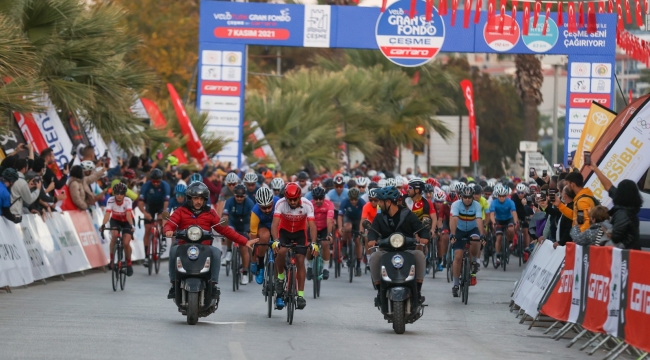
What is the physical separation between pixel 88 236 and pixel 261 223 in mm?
6409

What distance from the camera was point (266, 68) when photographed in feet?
267

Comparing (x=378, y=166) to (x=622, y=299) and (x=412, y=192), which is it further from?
(x=622, y=299)

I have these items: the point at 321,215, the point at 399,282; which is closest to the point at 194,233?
the point at 399,282

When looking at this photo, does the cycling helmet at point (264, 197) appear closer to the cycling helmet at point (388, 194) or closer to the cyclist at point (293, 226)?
the cyclist at point (293, 226)

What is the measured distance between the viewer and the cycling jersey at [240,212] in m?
21.1

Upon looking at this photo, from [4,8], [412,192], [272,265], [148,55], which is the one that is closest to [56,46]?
[4,8]

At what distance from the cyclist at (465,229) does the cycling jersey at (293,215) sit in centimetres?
361

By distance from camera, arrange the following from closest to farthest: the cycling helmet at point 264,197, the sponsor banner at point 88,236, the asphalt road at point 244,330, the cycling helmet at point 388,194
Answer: the asphalt road at point 244,330 < the cycling helmet at point 388,194 < the cycling helmet at point 264,197 < the sponsor banner at point 88,236

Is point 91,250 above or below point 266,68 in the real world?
below

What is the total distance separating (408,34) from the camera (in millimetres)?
35000

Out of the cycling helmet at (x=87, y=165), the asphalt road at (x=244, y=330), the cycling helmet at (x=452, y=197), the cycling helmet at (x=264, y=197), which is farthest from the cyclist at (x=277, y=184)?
the cycling helmet at (x=452, y=197)

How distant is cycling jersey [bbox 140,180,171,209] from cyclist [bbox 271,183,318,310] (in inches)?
288

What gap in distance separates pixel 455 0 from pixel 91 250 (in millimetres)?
8970

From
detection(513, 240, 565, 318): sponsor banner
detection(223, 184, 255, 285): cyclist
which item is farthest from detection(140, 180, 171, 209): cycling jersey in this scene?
detection(513, 240, 565, 318): sponsor banner
